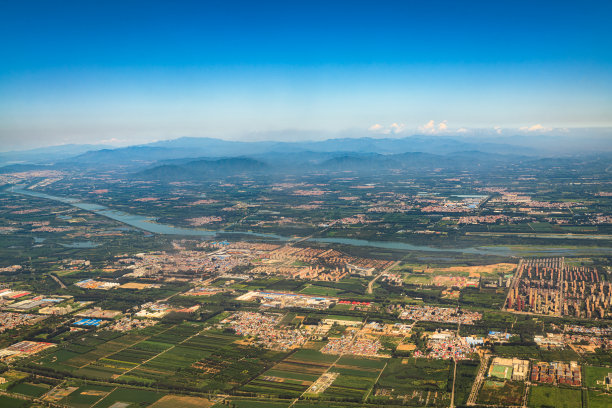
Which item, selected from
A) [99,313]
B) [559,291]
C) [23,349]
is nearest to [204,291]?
[99,313]

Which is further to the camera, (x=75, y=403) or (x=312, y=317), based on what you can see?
(x=312, y=317)

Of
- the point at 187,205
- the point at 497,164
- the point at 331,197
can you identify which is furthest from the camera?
the point at 497,164

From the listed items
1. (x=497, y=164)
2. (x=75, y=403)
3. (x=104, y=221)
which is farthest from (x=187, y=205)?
(x=497, y=164)

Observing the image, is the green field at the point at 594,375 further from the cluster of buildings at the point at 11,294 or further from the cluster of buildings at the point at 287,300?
the cluster of buildings at the point at 11,294

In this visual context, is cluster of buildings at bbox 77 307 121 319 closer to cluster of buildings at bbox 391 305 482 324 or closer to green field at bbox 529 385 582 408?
cluster of buildings at bbox 391 305 482 324

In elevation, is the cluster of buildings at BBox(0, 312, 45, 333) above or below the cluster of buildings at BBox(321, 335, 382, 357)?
above

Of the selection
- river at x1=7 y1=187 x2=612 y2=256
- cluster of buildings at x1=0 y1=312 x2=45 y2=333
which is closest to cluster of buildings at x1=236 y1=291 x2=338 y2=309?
cluster of buildings at x1=0 y1=312 x2=45 y2=333

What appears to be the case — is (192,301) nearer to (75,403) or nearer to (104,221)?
(75,403)
